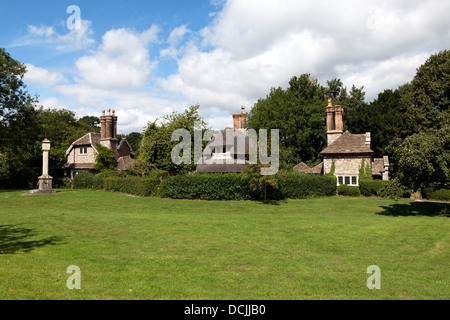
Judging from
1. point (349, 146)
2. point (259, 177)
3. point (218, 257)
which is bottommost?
point (218, 257)

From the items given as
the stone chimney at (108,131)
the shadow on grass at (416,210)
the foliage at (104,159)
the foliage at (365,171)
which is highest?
the stone chimney at (108,131)

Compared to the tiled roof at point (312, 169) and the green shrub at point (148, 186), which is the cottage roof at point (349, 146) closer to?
the tiled roof at point (312, 169)

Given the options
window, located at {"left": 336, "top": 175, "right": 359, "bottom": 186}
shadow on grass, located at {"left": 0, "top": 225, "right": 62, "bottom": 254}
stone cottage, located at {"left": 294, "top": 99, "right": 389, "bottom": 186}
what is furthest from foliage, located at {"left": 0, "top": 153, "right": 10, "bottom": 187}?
window, located at {"left": 336, "top": 175, "right": 359, "bottom": 186}

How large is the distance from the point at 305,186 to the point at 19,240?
26505 millimetres

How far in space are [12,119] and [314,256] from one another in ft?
153

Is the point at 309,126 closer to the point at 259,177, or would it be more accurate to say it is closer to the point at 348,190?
the point at 348,190

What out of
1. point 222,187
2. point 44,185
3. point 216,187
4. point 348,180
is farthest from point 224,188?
point 44,185

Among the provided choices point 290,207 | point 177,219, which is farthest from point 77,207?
point 290,207

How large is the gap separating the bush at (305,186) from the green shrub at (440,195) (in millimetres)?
9888

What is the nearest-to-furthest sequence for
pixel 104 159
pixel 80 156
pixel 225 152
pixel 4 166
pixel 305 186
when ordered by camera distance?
pixel 305 186, pixel 4 166, pixel 225 152, pixel 104 159, pixel 80 156

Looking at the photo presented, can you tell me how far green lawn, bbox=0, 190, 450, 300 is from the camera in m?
7.47

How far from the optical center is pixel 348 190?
3688 cm

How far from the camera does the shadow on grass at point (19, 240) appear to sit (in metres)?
11.3

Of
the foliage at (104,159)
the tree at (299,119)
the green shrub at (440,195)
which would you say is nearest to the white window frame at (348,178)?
the green shrub at (440,195)
